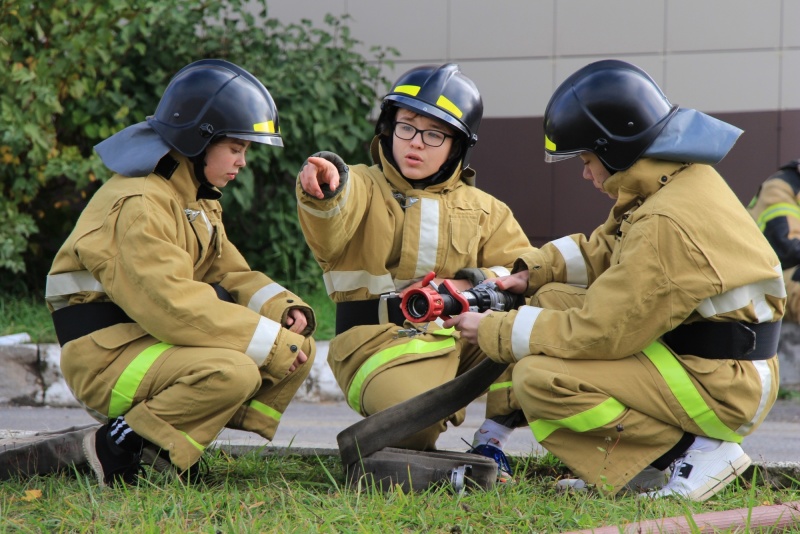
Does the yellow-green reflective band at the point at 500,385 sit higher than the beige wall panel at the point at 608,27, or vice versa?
the beige wall panel at the point at 608,27

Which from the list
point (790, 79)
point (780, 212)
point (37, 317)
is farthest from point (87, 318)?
point (790, 79)

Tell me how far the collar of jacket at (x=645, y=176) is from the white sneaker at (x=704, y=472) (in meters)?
0.90

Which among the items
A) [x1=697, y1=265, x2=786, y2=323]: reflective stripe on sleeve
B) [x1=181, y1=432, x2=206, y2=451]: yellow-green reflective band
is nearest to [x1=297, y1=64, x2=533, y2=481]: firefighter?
[x1=181, y1=432, x2=206, y2=451]: yellow-green reflective band

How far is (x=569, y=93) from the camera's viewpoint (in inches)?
142

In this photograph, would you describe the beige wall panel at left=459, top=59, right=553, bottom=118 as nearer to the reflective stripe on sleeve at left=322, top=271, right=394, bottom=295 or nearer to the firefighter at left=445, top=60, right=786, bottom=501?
the reflective stripe on sleeve at left=322, top=271, right=394, bottom=295

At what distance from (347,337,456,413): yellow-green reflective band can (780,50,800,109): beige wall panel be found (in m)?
5.31

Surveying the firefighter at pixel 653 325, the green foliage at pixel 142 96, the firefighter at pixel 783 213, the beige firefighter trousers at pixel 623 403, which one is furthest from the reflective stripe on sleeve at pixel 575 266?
the green foliage at pixel 142 96

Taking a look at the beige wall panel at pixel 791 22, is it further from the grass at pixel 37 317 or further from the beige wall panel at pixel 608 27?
the grass at pixel 37 317

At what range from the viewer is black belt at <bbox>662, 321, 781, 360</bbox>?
3414 mm

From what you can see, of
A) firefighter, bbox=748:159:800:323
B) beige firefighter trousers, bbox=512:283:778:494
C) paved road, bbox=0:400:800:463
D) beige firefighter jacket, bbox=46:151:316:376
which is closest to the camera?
beige firefighter trousers, bbox=512:283:778:494

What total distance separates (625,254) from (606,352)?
325 millimetres

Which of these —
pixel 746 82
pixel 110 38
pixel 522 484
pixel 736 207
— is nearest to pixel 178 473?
pixel 522 484

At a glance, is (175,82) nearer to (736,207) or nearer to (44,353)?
(736,207)

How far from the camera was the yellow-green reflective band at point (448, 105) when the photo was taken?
403cm
